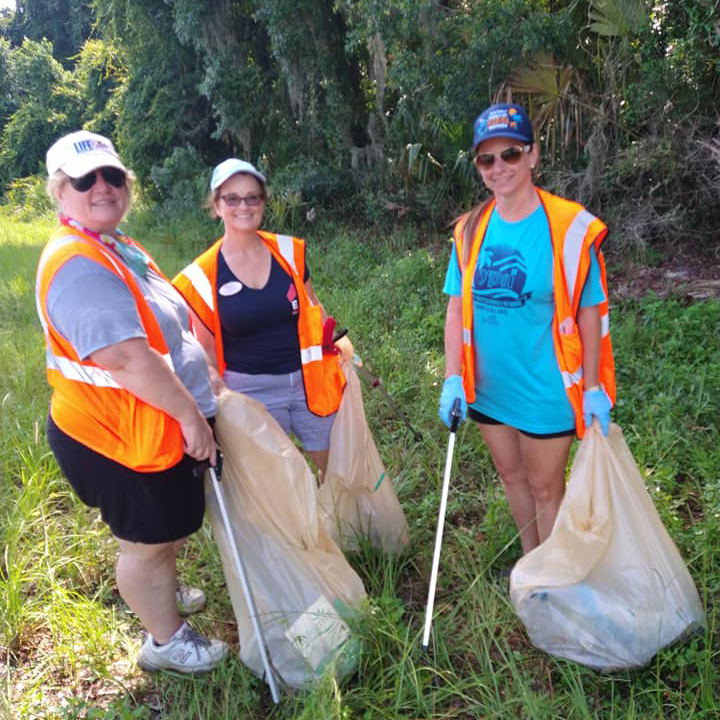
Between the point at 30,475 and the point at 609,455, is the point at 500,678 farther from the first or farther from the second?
the point at 30,475

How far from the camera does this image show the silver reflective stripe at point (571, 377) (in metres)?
2.09

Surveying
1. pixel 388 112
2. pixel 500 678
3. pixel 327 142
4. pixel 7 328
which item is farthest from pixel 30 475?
pixel 327 142

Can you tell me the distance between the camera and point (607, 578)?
6.56 ft

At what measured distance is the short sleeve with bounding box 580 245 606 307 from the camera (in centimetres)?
202

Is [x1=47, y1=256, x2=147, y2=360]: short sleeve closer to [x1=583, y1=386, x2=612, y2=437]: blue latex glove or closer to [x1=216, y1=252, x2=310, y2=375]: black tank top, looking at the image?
[x1=216, y1=252, x2=310, y2=375]: black tank top

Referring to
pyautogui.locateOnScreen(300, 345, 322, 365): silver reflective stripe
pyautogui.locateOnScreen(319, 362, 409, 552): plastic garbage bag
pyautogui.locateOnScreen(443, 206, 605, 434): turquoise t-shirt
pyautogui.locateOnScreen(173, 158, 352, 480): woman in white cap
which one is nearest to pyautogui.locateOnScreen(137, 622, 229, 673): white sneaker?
pyautogui.locateOnScreen(319, 362, 409, 552): plastic garbage bag

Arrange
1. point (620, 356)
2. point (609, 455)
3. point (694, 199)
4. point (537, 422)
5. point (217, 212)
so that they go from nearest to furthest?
point (609, 455) → point (537, 422) → point (217, 212) → point (620, 356) → point (694, 199)

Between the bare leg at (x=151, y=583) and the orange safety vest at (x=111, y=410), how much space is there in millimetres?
364

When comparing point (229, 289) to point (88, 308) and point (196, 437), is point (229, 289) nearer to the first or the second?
point (196, 437)

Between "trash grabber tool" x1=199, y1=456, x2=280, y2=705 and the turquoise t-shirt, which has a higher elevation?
the turquoise t-shirt

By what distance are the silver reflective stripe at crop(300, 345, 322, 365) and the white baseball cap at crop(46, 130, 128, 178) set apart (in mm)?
1065

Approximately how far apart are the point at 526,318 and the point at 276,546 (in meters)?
1.17

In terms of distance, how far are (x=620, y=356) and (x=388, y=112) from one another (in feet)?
20.6

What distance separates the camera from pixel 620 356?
425cm
